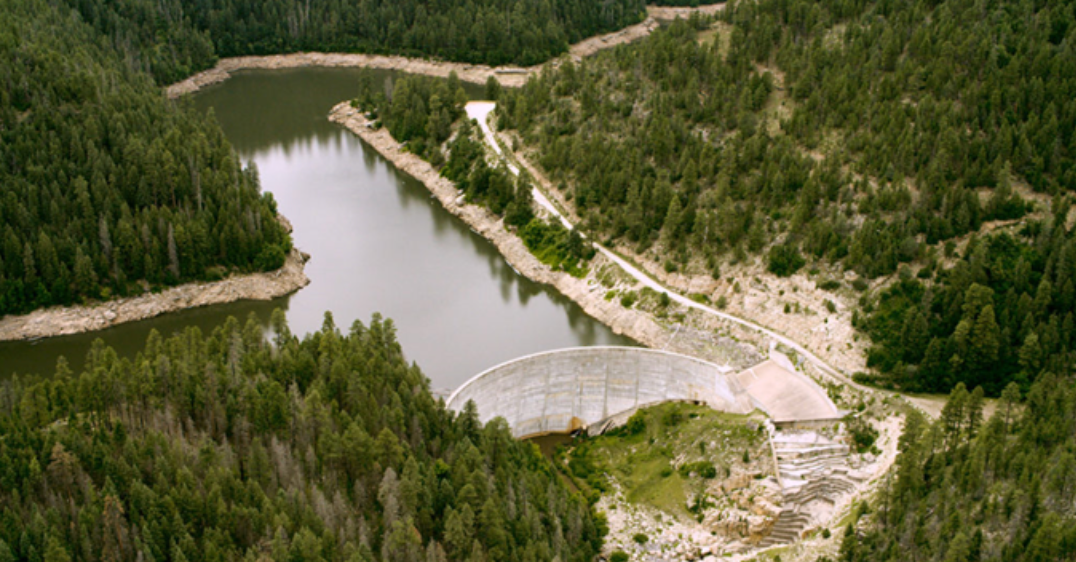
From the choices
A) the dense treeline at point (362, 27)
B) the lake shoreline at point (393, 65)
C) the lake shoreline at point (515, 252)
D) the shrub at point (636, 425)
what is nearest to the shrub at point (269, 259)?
the lake shoreline at point (515, 252)

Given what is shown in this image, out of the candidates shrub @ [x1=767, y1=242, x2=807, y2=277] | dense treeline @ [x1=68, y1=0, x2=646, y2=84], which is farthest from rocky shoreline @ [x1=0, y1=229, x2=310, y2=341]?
dense treeline @ [x1=68, y1=0, x2=646, y2=84]

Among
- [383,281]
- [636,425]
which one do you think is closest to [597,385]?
[636,425]

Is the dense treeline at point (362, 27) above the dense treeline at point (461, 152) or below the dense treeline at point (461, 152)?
above

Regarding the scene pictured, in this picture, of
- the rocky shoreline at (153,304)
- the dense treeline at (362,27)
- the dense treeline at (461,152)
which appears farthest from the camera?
the dense treeline at (362,27)

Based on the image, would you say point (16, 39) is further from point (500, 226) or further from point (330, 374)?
point (330, 374)

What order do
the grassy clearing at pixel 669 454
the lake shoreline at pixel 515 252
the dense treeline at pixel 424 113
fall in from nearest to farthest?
the grassy clearing at pixel 669 454
the lake shoreline at pixel 515 252
the dense treeline at pixel 424 113

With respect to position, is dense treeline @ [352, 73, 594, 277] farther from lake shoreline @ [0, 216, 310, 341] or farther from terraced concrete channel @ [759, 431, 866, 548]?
terraced concrete channel @ [759, 431, 866, 548]

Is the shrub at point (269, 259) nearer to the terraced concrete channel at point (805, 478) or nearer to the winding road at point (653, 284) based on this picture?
the winding road at point (653, 284)
